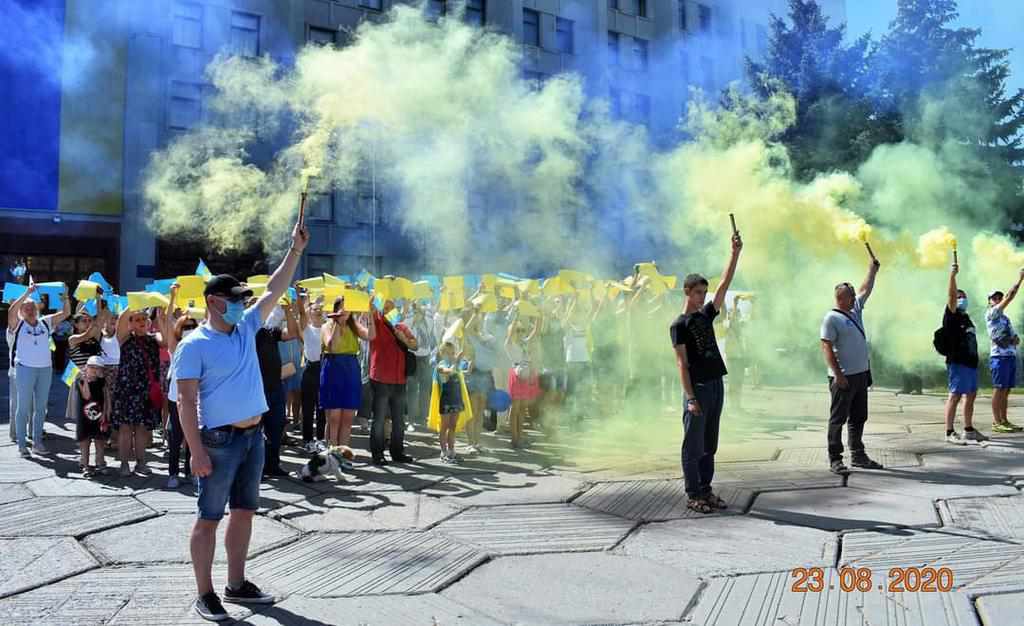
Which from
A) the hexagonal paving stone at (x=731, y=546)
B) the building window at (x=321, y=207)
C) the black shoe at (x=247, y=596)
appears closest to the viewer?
the black shoe at (x=247, y=596)

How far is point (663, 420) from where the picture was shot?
994 centimetres

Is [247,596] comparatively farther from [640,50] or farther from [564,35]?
[640,50]

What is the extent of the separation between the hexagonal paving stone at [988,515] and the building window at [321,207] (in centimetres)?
1925

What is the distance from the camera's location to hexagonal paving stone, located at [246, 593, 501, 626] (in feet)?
11.2

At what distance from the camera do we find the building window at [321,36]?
2288 centimetres

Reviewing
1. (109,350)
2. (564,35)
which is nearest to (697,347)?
(109,350)

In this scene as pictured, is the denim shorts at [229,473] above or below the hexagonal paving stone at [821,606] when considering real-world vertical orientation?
above

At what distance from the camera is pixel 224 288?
11.5ft

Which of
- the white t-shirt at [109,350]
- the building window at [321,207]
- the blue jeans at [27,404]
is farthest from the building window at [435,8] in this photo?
the blue jeans at [27,404]

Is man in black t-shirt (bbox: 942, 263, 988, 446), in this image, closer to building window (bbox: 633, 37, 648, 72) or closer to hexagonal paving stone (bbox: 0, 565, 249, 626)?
hexagonal paving stone (bbox: 0, 565, 249, 626)

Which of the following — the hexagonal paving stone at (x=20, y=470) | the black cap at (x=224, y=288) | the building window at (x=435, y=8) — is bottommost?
the hexagonal paving stone at (x=20, y=470)

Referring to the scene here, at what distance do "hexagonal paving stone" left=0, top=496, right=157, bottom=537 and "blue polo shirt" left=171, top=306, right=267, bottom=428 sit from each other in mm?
2129

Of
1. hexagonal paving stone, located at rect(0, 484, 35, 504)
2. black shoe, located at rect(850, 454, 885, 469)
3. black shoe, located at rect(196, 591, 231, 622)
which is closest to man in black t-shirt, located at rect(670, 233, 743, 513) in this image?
black shoe, located at rect(850, 454, 885, 469)

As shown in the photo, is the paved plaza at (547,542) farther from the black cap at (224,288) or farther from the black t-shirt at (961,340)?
the black cap at (224,288)
